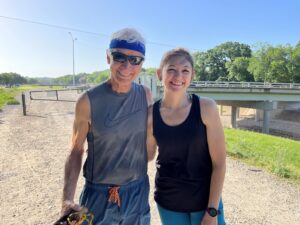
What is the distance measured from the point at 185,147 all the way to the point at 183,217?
0.57m

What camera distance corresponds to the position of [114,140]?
81.7 inches

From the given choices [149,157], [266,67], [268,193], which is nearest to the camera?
[149,157]

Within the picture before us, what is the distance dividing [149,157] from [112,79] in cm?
69

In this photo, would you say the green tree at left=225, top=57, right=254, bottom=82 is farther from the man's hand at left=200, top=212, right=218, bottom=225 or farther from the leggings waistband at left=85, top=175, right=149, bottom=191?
the leggings waistband at left=85, top=175, right=149, bottom=191

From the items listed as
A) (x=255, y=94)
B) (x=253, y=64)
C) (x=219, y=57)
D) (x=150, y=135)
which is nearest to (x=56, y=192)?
(x=150, y=135)

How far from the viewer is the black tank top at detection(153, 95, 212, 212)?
6.85ft

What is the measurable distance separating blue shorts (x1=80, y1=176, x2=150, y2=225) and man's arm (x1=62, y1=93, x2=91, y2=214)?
132mm

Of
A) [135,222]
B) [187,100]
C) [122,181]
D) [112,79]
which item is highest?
[112,79]

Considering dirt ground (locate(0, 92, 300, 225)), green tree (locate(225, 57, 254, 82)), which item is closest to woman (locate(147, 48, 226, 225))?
dirt ground (locate(0, 92, 300, 225))

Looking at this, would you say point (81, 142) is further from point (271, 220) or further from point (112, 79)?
point (271, 220)

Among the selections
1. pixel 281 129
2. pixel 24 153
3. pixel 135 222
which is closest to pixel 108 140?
pixel 135 222

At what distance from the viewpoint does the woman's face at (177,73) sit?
7.27 ft

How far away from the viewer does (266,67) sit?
60.5 meters

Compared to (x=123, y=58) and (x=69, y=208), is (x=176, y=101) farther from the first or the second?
(x=69, y=208)
